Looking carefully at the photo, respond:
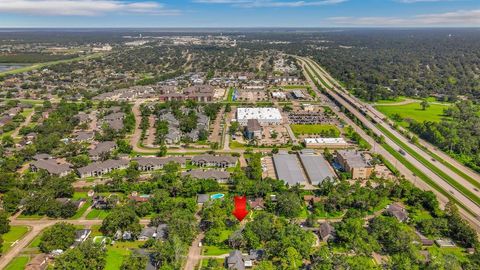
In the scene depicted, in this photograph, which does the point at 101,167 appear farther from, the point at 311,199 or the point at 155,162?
the point at 311,199

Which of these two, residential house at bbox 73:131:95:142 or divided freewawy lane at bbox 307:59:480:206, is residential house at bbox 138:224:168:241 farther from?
divided freewawy lane at bbox 307:59:480:206

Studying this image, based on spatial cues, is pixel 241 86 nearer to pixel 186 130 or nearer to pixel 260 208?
pixel 186 130

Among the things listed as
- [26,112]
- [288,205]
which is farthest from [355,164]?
[26,112]

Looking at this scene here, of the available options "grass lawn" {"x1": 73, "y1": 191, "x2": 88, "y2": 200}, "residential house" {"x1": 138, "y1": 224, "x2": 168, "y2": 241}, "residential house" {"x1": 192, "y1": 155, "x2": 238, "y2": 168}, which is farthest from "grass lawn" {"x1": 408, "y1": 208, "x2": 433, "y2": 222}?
"grass lawn" {"x1": 73, "y1": 191, "x2": 88, "y2": 200}

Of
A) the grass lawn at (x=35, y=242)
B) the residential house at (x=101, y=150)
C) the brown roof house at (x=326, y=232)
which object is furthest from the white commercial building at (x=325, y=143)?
the grass lawn at (x=35, y=242)

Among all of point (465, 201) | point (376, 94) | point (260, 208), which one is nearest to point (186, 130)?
point (260, 208)

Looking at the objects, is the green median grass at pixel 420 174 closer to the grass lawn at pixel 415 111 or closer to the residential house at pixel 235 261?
the grass lawn at pixel 415 111
